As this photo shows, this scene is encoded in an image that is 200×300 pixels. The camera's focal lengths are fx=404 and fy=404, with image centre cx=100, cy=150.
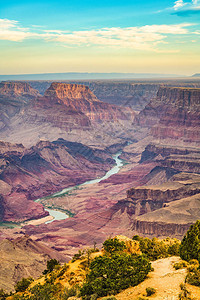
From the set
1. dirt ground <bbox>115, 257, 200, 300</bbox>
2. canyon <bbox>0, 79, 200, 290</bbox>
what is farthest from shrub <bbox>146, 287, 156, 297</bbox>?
canyon <bbox>0, 79, 200, 290</bbox>

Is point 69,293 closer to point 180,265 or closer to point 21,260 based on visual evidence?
point 180,265

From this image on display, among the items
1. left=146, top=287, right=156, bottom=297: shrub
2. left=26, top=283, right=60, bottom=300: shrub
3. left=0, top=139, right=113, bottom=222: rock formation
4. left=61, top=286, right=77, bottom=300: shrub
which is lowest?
left=0, top=139, right=113, bottom=222: rock formation

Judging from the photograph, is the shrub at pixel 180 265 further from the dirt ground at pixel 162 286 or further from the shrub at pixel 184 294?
the shrub at pixel 184 294

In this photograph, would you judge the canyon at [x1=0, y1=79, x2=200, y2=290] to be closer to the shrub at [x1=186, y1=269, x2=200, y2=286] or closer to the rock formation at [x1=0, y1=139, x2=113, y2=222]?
the rock formation at [x1=0, y1=139, x2=113, y2=222]

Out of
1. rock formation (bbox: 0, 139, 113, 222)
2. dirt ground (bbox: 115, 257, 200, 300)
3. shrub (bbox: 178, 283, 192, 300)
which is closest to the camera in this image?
shrub (bbox: 178, 283, 192, 300)

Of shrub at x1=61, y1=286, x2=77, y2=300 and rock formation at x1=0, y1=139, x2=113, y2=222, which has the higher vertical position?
shrub at x1=61, y1=286, x2=77, y2=300

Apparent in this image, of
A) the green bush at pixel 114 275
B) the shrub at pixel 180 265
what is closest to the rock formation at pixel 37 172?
the green bush at pixel 114 275

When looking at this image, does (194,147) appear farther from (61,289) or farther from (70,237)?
(61,289)

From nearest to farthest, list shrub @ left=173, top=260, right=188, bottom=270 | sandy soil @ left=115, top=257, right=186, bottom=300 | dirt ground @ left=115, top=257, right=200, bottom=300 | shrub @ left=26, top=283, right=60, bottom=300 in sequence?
dirt ground @ left=115, top=257, right=200, bottom=300, sandy soil @ left=115, top=257, right=186, bottom=300, shrub @ left=26, top=283, right=60, bottom=300, shrub @ left=173, top=260, right=188, bottom=270
